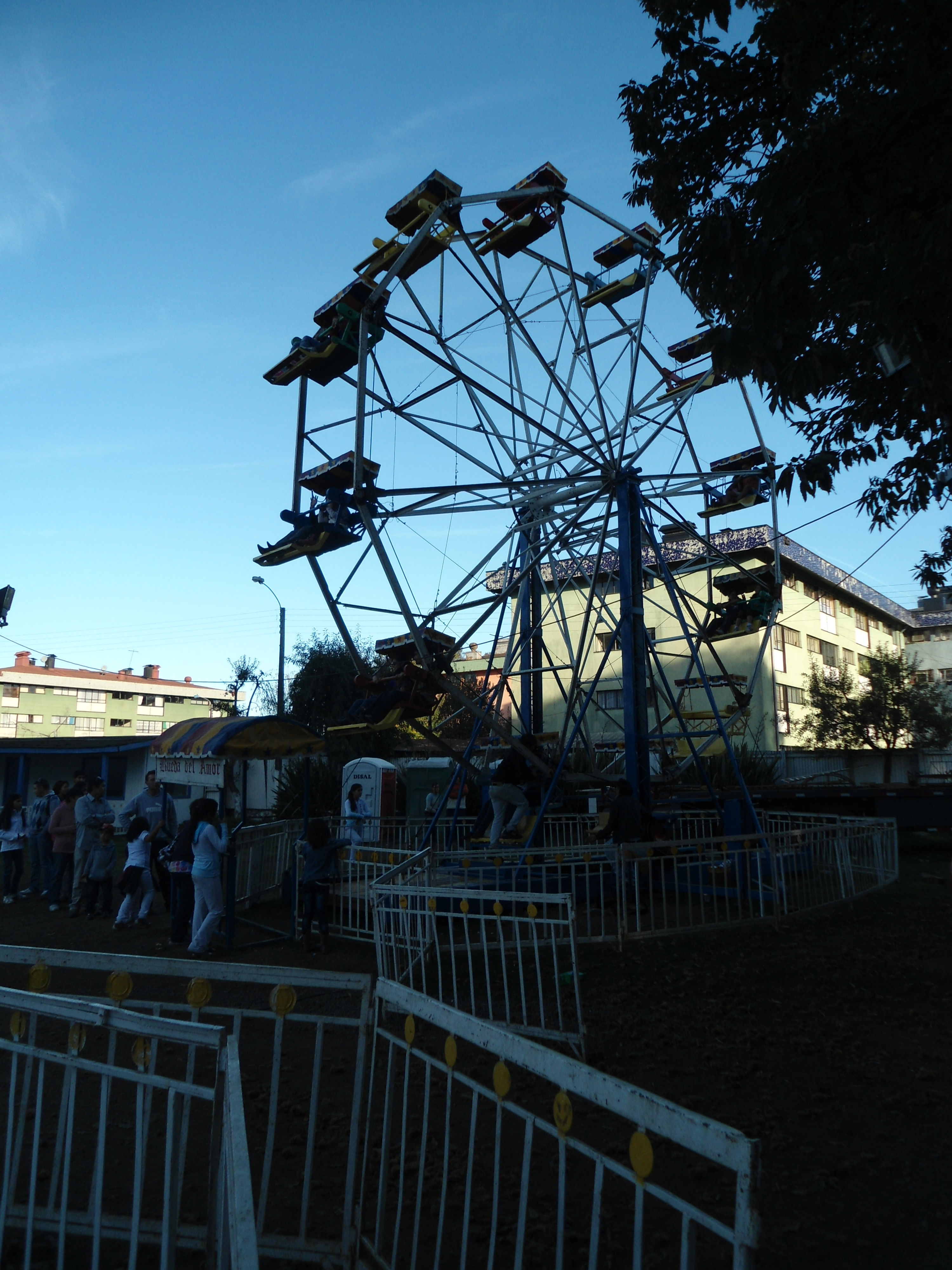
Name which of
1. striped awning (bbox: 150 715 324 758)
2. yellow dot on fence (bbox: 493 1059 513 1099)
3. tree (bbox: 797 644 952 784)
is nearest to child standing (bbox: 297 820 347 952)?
striped awning (bbox: 150 715 324 758)

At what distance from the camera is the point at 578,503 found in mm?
15320

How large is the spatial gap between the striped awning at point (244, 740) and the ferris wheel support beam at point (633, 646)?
4664 millimetres

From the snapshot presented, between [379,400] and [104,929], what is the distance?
8928mm

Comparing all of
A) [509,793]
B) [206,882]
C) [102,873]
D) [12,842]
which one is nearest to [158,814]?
[102,873]

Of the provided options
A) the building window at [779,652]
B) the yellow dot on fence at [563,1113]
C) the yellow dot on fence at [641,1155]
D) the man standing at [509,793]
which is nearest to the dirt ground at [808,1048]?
the yellow dot on fence at [563,1113]

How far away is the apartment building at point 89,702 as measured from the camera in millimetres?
60031

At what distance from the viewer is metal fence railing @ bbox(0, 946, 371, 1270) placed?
8.88 feet

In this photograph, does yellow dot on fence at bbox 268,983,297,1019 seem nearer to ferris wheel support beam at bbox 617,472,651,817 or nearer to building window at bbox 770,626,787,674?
ferris wheel support beam at bbox 617,472,651,817

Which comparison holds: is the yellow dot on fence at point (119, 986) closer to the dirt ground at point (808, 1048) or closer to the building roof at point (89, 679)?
the dirt ground at point (808, 1048)

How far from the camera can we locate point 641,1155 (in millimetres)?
1885

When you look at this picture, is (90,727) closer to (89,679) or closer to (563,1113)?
(89,679)

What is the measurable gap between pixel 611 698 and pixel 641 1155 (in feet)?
118

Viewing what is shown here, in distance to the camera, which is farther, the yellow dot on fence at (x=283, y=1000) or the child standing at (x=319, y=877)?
the child standing at (x=319, y=877)

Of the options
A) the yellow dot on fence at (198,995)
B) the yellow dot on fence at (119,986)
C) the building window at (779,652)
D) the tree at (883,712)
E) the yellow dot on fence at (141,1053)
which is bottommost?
the yellow dot on fence at (141,1053)
